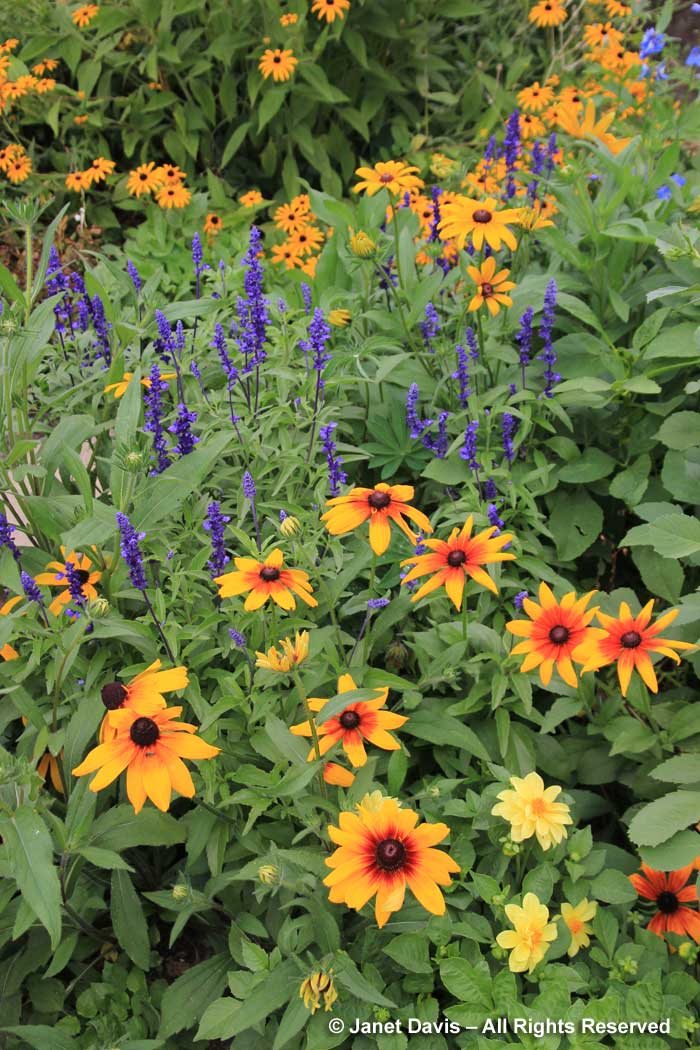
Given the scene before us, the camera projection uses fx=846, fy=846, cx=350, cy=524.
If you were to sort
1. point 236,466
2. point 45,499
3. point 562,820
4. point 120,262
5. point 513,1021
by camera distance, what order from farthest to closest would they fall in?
point 120,262 → point 236,466 → point 45,499 → point 562,820 → point 513,1021

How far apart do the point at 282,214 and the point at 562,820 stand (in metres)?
2.79

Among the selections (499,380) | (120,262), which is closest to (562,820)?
(499,380)

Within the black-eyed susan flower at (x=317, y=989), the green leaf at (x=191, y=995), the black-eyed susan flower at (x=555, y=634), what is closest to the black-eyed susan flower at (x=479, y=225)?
the black-eyed susan flower at (x=555, y=634)

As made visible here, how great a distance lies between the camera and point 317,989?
48.8 inches

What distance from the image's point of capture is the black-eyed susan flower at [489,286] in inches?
75.5

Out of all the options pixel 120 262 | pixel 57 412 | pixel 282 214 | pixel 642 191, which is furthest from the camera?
pixel 120 262

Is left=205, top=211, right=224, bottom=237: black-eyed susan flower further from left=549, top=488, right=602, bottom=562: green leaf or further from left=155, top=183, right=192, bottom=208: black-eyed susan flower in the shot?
left=549, top=488, right=602, bottom=562: green leaf

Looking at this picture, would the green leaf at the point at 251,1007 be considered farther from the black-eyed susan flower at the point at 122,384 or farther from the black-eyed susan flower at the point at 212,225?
the black-eyed susan flower at the point at 212,225

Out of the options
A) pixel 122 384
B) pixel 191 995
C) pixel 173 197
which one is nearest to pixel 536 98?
pixel 173 197

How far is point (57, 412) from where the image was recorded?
7.06 ft

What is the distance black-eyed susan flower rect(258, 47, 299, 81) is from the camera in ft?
12.3

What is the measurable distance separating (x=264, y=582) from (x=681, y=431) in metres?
1.08

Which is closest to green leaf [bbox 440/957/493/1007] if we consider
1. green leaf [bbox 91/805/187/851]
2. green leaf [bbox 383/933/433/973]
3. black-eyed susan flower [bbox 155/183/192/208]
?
green leaf [bbox 383/933/433/973]

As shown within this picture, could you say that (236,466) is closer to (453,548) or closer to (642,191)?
(453,548)
